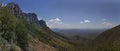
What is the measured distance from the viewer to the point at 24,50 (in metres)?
99.9

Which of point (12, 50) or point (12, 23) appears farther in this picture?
point (12, 23)

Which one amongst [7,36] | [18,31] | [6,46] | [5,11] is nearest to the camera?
[6,46]

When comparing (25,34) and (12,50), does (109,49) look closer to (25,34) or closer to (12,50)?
(25,34)

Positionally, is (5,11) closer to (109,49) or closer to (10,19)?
(10,19)

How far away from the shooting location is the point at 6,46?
255 ft

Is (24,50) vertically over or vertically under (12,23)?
under

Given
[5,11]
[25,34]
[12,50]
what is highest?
[5,11]

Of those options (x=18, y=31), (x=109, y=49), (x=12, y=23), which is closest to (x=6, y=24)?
(x=12, y=23)

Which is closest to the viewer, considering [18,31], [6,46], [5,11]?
[6,46]

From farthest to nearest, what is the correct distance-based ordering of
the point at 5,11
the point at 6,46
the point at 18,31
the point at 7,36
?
the point at 18,31
the point at 5,11
the point at 7,36
the point at 6,46

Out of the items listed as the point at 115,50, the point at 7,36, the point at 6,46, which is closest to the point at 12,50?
the point at 6,46

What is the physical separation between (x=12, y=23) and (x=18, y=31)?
7.46 metres

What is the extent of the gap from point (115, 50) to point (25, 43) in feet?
122

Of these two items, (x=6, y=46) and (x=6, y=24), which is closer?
(x=6, y=46)
